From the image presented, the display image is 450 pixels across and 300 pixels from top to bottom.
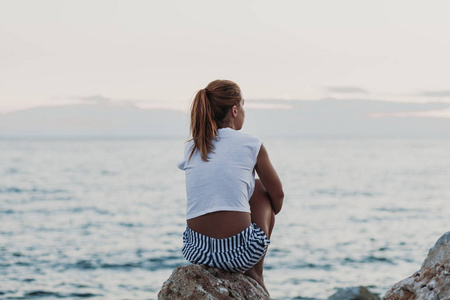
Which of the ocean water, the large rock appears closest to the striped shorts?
the large rock

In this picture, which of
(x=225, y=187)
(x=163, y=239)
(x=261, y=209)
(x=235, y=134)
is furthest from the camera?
(x=163, y=239)

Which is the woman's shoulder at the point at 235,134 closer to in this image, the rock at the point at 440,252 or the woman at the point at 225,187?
the woman at the point at 225,187

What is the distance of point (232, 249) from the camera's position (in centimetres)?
407

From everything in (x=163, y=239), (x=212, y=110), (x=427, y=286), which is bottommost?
(x=163, y=239)

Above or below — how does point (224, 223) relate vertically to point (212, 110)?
below

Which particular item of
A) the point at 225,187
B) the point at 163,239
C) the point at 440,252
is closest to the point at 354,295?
the point at 440,252

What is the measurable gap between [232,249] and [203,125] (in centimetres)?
100

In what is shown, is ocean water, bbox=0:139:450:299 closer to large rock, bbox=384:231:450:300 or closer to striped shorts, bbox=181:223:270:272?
striped shorts, bbox=181:223:270:272

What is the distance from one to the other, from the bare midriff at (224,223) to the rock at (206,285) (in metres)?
0.33

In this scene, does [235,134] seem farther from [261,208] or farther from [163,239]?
[163,239]

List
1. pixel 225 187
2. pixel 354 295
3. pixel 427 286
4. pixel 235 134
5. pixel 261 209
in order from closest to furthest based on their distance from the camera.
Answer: pixel 427 286 < pixel 225 187 < pixel 235 134 < pixel 261 209 < pixel 354 295

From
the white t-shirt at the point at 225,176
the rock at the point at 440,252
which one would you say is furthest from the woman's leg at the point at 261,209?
the rock at the point at 440,252

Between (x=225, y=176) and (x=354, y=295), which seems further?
(x=354, y=295)

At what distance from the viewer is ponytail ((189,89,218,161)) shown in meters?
4.15
